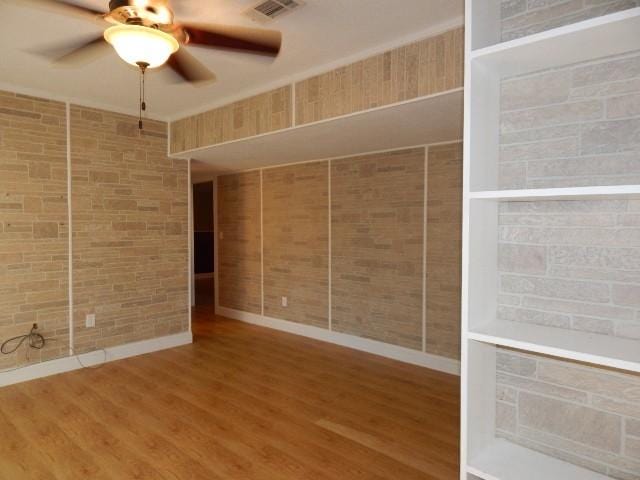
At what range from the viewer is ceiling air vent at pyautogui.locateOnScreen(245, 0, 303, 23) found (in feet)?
6.77

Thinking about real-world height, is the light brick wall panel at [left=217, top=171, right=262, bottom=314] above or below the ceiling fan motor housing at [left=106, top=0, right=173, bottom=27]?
below

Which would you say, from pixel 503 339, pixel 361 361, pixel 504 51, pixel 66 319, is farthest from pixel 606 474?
pixel 66 319

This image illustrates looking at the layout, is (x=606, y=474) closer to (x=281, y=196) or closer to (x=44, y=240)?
(x=44, y=240)

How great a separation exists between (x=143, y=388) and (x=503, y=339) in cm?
323

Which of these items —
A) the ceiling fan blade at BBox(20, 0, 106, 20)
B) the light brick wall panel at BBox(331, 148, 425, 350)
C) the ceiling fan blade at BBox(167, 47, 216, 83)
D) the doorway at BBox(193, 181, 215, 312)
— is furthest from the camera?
the doorway at BBox(193, 181, 215, 312)

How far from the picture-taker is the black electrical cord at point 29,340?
353 cm

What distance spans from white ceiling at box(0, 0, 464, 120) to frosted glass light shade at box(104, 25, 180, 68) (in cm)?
42

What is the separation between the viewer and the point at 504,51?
1.27 meters

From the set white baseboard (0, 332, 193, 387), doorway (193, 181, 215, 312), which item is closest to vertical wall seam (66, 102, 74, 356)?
white baseboard (0, 332, 193, 387)

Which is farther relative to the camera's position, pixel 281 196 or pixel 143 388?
pixel 281 196

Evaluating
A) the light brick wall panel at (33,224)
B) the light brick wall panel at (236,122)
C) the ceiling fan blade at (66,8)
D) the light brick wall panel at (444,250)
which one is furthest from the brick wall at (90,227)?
the light brick wall panel at (444,250)

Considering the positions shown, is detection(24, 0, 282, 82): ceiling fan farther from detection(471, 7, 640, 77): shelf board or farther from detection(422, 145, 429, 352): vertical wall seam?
detection(422, 145, 429, 352): vertical wall seam

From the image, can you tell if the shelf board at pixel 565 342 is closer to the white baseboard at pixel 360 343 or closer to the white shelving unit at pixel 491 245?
the white shelving unit at pixel 491 245

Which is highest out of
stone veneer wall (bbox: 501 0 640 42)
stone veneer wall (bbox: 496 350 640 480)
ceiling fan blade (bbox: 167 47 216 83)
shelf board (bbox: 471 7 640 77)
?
ceiling fan blade (bbox: 167 47 216 83)
